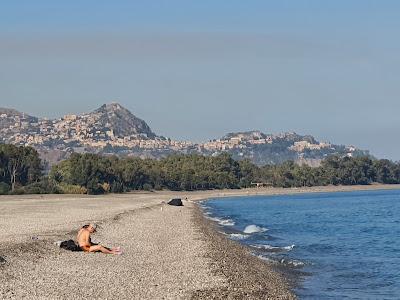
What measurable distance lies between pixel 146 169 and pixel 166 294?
149502 millimetres

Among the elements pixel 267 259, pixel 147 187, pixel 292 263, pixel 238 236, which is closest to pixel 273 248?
pixel 267 259

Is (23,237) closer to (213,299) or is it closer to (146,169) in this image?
(213,299)

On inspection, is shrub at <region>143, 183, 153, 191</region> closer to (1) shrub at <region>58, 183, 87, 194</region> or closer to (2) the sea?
(1) shrub at <region>58, 183, 87, 194</region>

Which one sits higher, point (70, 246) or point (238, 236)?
point (70, 246)

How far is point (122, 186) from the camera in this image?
479 feet

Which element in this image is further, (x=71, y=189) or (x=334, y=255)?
(x=71, y=189)

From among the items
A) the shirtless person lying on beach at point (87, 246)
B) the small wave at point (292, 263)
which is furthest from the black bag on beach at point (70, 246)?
the small wave at point (292, 263)

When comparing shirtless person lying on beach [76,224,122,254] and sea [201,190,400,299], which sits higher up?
shirtless person lying on beach [76,224,122,254]

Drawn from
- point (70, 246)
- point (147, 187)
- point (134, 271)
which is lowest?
point (134, 271)

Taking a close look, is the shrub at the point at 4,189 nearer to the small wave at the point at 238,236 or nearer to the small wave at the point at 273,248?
the small wave at the point at 238,236

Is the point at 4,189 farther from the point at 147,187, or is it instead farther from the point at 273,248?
the point at 273,248

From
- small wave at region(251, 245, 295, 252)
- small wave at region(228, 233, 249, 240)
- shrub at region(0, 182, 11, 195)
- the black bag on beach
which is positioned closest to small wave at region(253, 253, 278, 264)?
small wave at region(251, 245, 295, 252)

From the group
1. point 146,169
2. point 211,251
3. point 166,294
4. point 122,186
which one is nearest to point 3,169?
point 122,186

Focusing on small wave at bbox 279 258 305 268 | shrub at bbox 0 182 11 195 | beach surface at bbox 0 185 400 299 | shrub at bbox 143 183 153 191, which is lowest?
small wave at bbox 279 258 305 268
